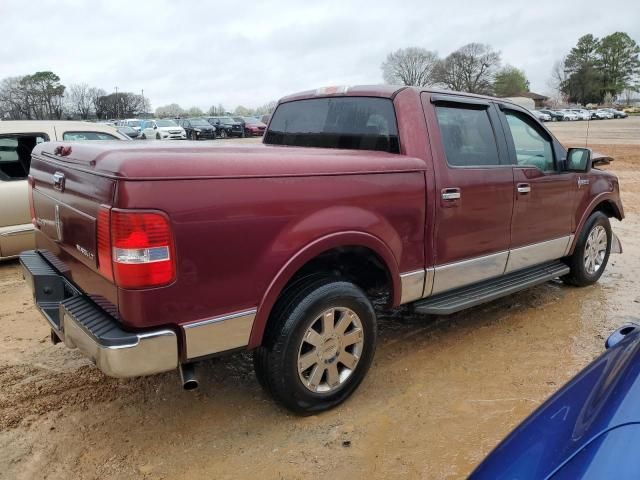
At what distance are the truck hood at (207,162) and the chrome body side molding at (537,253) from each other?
153 centimetres

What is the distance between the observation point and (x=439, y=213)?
11.8 feet

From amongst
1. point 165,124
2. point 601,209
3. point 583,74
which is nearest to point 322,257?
point 601,209

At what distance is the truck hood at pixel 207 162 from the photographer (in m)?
2.39

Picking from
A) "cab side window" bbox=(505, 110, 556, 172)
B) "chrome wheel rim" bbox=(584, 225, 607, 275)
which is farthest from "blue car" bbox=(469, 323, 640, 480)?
"chrome wheel rim" bbox=(584, 225, 607, 275)

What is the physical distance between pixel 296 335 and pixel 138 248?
986mm

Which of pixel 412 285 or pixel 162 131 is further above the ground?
pixel 162 131

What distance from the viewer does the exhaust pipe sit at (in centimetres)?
267

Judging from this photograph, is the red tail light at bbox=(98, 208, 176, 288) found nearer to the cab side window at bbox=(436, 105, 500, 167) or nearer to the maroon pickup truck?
the maroon pickup truck

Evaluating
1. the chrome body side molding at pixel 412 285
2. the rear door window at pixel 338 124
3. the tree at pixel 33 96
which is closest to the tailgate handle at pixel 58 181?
the rear door window at pixel 338 124

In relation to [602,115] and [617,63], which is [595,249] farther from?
[617,63]

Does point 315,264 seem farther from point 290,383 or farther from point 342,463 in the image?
point 342,463

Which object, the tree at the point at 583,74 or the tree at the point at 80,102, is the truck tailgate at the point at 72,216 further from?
the tree at the point at 583,74

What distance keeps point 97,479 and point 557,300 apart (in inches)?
169

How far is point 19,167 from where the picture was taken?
637cm
